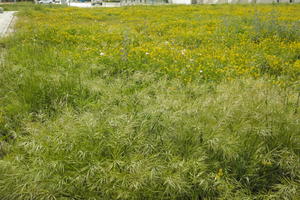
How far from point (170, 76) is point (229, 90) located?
1.30 m

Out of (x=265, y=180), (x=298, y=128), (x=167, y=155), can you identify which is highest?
(x=298, y=128)

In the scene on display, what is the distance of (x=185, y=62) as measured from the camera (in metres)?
5.64

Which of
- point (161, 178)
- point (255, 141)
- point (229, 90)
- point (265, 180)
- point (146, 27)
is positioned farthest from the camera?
point (146, 27)

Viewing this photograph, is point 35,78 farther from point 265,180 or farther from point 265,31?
point 265,31

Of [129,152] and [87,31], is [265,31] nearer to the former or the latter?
[87,31]

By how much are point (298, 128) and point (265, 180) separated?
0.75 m

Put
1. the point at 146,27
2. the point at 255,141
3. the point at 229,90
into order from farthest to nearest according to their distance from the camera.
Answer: the point at 146,27 < the point at 229,90 < the point at 255,141

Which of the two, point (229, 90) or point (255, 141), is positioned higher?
point (229, 90)

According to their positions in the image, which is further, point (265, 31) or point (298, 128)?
point (265, 31)

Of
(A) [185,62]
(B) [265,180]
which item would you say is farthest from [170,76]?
(B) [265,180]

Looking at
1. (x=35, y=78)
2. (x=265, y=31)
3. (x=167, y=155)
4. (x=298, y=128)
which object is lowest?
(x=167, y=155)

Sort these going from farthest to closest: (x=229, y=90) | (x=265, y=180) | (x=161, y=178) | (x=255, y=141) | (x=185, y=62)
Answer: (x=185, y=62) < (x=229, y=90) < (x=255, y=141) < (x=265, y=180) < (x=161, y=178)

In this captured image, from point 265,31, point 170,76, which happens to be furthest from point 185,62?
point 265,31

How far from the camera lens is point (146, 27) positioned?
34.2 feet
